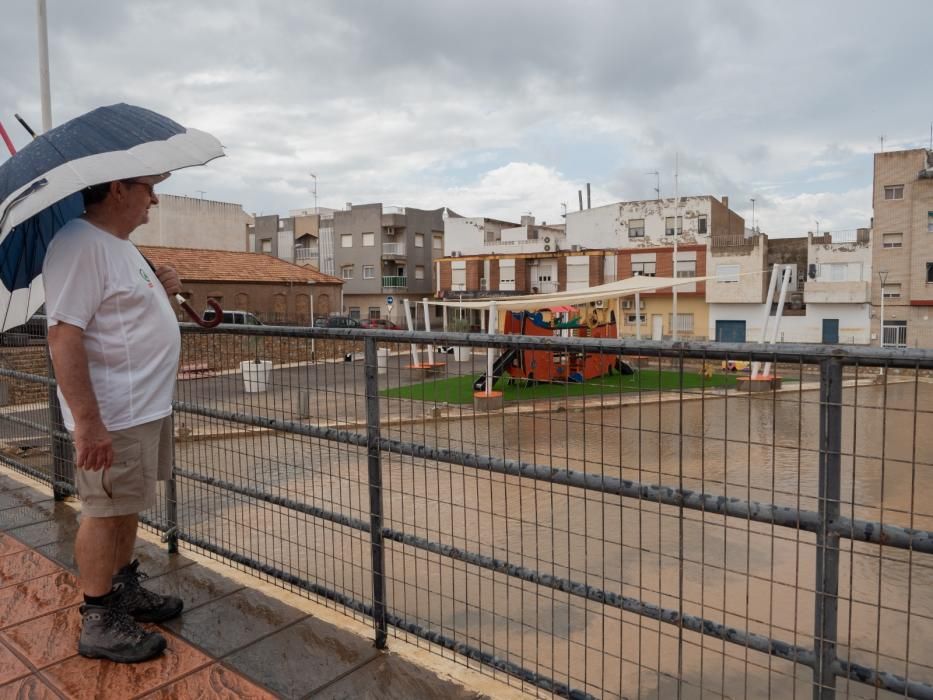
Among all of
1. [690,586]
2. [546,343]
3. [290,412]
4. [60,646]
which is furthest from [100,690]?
[690,586]

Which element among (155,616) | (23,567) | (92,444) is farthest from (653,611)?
(23,567)

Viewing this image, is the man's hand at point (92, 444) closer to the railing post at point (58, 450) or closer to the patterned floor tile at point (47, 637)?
the patterned floor tile at point (47, 637)

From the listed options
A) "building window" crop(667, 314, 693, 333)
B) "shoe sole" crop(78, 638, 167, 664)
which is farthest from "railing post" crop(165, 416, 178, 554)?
"building window" crop(667, 314, 693, 333)

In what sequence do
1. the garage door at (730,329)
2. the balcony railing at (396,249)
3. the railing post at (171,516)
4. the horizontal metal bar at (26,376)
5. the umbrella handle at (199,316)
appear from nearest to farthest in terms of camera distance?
1. the umbrella handle at (199,316)
2. the railing post at (171,516)
3. the horizontal metal bar at (26,376)
4. the garage door at (730,329)
5. the balcony railing at (396,249)

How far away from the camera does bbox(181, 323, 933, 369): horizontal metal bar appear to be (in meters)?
1.50

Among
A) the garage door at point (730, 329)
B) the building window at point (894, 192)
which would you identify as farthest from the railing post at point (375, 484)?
the building window at point (894, 192)

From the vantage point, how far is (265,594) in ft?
10.1

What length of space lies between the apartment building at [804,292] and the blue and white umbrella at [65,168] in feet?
121

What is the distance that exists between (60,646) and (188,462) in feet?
4.12

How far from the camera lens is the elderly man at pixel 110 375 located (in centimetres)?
222

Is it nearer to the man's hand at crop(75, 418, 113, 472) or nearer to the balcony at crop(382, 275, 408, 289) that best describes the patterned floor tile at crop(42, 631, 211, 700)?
the man's hand at crop(75, 418, 113, 472)

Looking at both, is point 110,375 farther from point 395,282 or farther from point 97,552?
point 395,282

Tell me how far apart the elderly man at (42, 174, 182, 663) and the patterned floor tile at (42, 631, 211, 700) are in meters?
0.04

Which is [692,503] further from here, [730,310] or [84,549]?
[730,310]
